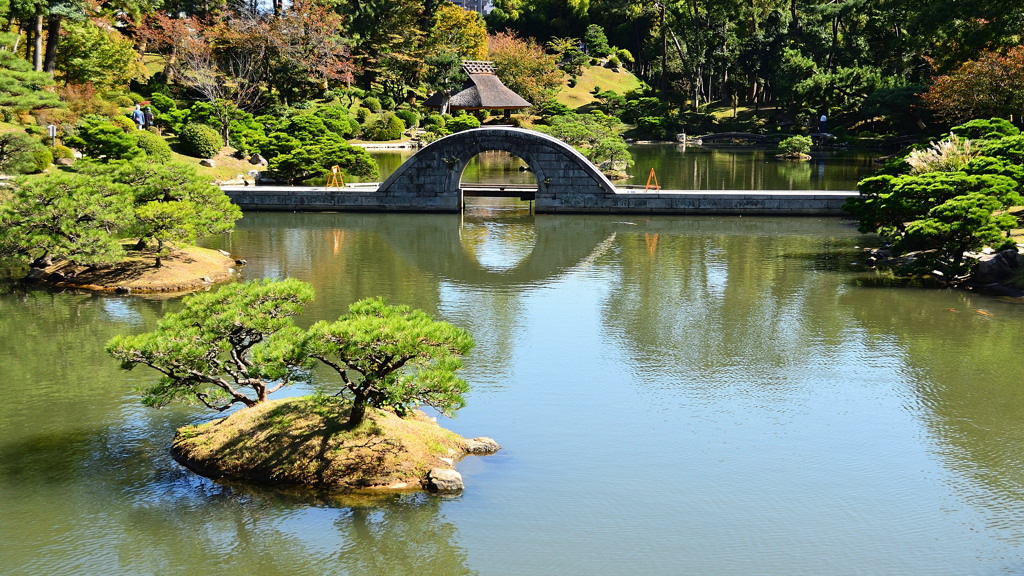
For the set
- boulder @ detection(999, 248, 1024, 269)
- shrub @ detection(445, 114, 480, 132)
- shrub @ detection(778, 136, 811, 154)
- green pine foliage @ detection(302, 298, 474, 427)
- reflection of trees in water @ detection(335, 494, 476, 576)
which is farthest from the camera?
shrub @ detection(445, 114, 480, 132)

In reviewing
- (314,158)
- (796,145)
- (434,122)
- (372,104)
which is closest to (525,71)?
(434,122)

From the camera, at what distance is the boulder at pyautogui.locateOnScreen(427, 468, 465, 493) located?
11359 millimetres

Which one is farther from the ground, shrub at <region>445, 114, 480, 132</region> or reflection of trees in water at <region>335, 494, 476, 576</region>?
shrub at <region>445, 114, 480, 132</region>

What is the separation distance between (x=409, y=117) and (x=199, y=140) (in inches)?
1042

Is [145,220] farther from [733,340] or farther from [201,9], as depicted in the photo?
[201,9]

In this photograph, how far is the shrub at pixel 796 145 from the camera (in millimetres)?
54594

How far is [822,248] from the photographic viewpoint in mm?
27938

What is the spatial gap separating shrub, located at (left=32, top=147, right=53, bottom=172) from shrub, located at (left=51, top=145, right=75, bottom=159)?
1.69m

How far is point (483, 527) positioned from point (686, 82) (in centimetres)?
7527

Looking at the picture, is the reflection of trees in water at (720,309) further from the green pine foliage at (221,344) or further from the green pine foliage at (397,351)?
the green pine foliage at (221,344)

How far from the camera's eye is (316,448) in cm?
1172

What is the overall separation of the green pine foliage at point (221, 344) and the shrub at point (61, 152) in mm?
26355

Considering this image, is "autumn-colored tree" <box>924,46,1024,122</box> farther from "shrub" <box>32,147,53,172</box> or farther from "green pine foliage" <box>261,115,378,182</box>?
"shrub" <box>32,147,53,172</box>

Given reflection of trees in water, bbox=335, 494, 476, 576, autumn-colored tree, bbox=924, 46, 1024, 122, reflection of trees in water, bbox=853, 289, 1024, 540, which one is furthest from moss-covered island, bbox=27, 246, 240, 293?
autumn-colored tree, bbox=924, 46, 1024, 122
